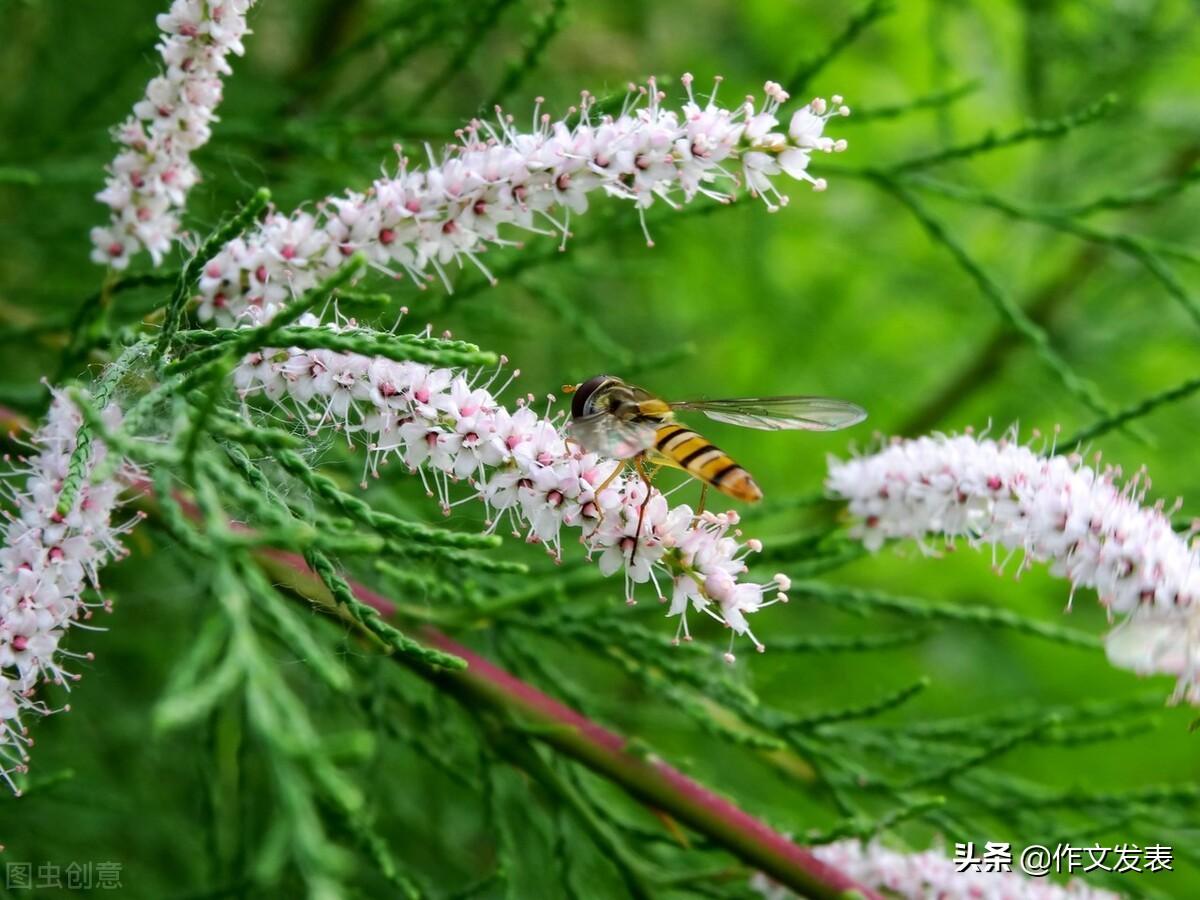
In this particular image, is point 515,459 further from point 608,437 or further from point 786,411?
point 786,411

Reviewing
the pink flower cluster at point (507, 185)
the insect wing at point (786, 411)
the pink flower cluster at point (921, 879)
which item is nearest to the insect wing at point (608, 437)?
the pink flower cluster at point (507, 185)

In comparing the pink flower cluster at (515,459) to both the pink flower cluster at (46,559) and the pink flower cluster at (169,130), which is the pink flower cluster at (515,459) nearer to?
the pink flower cluster at (46,559)

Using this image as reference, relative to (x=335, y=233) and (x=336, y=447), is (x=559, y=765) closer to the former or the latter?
A: (x=336, y=447)

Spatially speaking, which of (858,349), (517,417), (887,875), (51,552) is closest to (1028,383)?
(858,349)

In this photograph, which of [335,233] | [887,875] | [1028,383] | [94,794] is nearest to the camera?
[335,233]

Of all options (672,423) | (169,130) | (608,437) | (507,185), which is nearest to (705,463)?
(672,423)

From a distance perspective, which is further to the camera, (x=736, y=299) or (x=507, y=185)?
(x=736, y=299)
